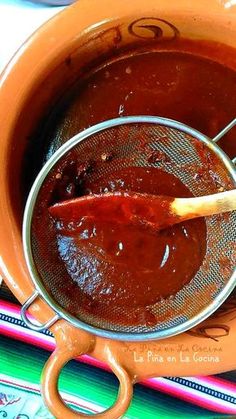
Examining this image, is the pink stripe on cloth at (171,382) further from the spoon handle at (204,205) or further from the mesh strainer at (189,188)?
the spoon handle at (204,205)

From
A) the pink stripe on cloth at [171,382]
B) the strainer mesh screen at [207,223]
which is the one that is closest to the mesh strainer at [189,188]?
the strainer mesh screen at [207,223]

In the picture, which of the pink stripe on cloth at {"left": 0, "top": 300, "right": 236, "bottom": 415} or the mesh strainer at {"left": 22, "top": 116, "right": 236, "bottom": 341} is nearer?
the mesh strainer at {"left": 22, "top": 116, "right": 236, "bottom": 341}

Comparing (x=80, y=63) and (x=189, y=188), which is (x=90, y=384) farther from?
(x=80, y=63)

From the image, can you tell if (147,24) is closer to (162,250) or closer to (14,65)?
(14,65)

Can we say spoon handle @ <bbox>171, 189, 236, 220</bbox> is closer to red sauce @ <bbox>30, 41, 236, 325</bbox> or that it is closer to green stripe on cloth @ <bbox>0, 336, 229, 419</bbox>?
red sauce @ <bbox>30, 41, 236, 325</bbox>

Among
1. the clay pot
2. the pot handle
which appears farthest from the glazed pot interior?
the pot handle

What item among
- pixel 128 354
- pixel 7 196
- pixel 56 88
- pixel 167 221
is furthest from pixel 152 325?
pixel 56 88
